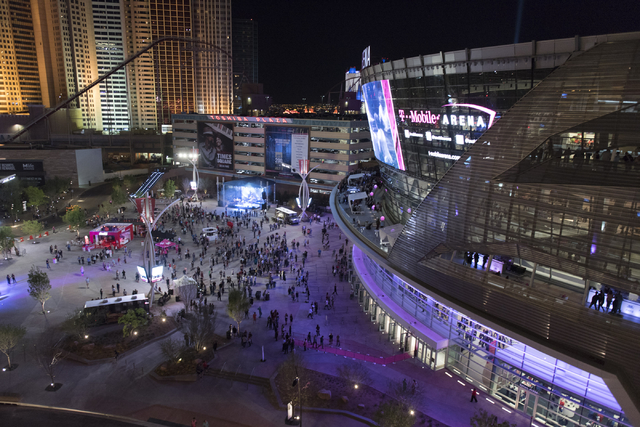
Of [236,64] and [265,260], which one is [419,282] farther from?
[236,64]

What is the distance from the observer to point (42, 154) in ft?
203

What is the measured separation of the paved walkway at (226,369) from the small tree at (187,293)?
4.34 feet

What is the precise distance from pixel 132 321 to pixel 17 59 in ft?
368

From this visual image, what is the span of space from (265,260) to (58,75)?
106660 millimetres

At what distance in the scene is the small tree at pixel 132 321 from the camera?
22250 millimetres

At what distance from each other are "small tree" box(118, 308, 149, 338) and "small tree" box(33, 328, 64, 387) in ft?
10.1

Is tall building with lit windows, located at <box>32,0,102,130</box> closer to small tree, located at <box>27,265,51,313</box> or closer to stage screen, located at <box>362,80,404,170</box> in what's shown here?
small tree, located at <box>27,265,51,313</box>

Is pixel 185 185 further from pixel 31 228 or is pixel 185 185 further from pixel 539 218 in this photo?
pixel 539 218

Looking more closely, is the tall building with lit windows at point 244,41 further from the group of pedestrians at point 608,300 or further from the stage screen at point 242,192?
the group of pedestrians at point 608,300

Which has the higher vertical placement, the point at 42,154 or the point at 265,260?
the point at 42,154

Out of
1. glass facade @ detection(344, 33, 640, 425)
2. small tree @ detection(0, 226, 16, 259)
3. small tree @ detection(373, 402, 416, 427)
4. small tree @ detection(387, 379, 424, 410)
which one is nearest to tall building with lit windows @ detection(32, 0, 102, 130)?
small tree @ detection(0, 226, 16, 259)

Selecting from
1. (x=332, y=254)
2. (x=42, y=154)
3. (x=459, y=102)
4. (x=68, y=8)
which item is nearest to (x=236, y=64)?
(x=68, y=8)

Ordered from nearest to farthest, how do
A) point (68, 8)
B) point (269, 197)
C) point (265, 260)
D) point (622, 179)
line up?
point (622, 179) < point (265, 260) < point (269, 197) < point (68, 8)

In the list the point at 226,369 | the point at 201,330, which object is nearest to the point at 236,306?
the point at 201,330
